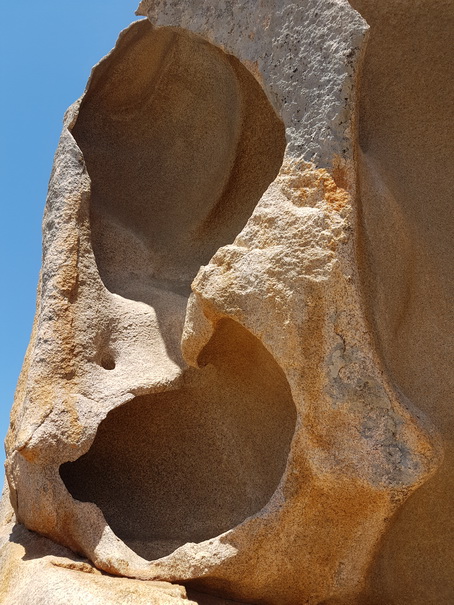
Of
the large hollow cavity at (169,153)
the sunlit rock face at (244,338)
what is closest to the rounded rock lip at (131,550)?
the sunlit rock face at (244,338)

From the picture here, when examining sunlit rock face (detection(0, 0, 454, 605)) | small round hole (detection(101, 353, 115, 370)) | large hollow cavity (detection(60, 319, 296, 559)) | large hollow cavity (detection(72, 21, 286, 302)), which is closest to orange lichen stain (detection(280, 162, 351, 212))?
sunlit rock face (detection(0, 0, 454, 605))

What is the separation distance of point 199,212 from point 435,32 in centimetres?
108

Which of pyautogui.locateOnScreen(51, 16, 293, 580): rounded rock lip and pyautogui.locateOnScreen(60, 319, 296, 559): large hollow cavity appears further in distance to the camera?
pyautogui.locateOnScreen(60, 319, 296, 559): large hollow cavity

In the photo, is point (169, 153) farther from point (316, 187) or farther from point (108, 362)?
point (316, 187)

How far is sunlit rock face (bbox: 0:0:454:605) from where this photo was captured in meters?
2.06

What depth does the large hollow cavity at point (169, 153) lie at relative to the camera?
294cm

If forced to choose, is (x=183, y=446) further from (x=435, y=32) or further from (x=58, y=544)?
(x=435, y=32)

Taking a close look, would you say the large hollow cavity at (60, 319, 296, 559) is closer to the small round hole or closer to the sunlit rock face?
the sunlit rock face

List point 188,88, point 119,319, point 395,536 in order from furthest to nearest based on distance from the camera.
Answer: point 188,88 < point 119,319 < point 395,536

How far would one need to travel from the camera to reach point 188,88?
319cm

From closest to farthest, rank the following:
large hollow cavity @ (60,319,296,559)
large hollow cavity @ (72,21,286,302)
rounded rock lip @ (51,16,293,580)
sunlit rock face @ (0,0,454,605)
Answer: sunlit rock face @ (0,0,454,605)
rounded rock lip @ (51,16,293,580)
large hollow cavity @ (60,319,296,559)
large hollow cavity @ (72,21,286,302)

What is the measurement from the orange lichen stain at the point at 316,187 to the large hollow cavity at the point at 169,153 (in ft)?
2.39

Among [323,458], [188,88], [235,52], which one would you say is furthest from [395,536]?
[188,88]

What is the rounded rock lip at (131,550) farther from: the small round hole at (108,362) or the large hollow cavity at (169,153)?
the large hollow cavity at (169,153)
